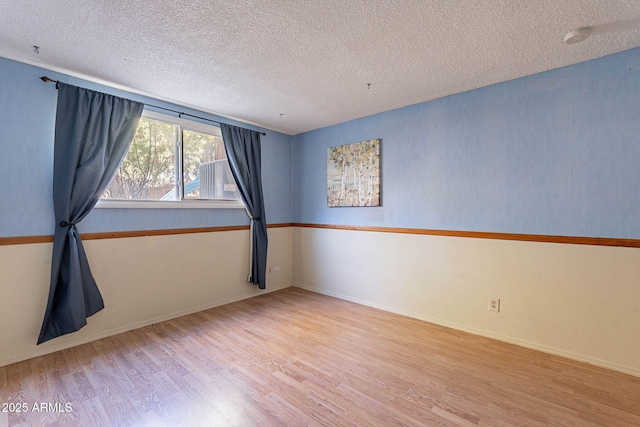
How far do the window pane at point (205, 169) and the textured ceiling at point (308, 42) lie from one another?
25.3 inches

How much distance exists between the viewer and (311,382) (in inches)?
80.0

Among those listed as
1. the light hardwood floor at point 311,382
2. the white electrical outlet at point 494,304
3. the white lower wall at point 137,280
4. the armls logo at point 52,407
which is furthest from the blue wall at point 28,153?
the white electrical outlet at point 494,304

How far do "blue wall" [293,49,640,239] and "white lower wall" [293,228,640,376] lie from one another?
19 cm

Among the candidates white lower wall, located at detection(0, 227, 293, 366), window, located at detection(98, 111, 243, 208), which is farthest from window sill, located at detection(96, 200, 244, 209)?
white lower wall, located at detection(0, 227, 293, 366)

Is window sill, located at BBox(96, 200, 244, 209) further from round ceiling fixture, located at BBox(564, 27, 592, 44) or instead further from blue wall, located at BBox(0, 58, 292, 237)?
round ceiling fixture, located at BBox(564, 27, 592, 44)

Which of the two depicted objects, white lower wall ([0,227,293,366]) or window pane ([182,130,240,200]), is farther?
window pane ([182,130,240,200])

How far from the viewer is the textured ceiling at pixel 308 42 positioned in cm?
170

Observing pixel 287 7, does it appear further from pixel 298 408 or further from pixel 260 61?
pixel 298 408

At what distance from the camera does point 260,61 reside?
2.29 metres

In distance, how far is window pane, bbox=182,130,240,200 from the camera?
3.36 meters

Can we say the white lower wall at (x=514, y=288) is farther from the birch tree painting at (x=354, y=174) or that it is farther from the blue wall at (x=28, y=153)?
the blue wall at (x=28, y=153)

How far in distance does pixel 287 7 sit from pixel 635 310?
125 inches

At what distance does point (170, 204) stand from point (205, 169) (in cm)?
61

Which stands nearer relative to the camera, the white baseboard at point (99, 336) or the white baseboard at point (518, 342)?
the white baseboard at point (518, 342)
